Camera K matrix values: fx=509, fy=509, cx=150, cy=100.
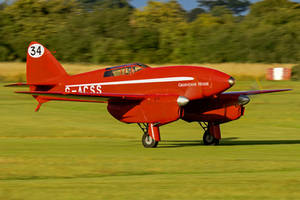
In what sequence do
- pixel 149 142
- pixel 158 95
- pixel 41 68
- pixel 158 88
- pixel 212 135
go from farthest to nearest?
pixel 41 68 < pixel 212 135 < pixel 149 142 < pixel 158 88 < pixel 158 95

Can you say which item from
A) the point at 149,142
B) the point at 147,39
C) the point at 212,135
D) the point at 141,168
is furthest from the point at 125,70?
the point at 147,39

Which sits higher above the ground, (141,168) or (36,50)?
(36,50)

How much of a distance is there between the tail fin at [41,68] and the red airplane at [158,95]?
0.49 meters

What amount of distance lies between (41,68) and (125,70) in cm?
372

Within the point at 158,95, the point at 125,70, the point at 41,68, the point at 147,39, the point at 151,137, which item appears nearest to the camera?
the point at 158,95

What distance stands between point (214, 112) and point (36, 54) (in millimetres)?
6975

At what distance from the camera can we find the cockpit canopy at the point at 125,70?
16.1 metres

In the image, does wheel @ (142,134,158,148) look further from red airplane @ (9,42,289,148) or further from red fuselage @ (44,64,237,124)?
red fuselage @ (44,64,237,124)

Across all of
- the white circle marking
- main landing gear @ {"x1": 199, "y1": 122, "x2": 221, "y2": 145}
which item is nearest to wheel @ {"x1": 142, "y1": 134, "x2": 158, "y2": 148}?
main landing gear @ {"x1": 199, "y1": 122, "x2": 221, "y2": 145}

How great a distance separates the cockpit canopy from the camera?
16.1 meters

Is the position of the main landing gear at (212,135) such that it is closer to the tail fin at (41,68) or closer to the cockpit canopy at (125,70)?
the cockpit canopy at (125,70)

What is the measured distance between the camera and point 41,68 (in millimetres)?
18344

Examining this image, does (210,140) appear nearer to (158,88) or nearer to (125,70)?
(158,88)

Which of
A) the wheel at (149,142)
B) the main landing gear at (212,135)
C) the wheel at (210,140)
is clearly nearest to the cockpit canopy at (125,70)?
the wheel at (149,142)
